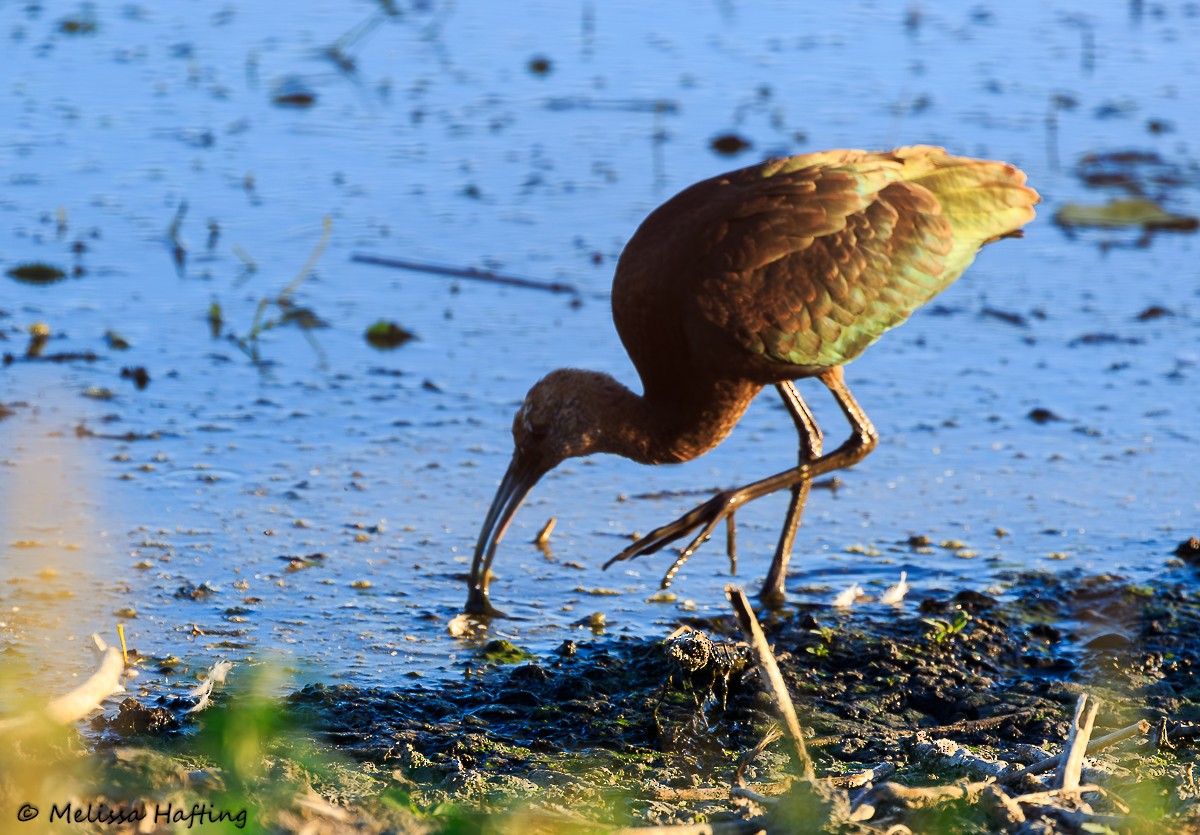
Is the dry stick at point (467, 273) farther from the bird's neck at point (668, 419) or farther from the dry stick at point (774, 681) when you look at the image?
the dry stick at point (774, 681)

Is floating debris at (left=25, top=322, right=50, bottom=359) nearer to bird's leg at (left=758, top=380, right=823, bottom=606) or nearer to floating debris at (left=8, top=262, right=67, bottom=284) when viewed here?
floating debris at (left=8, top=262, right=67, bottom=284)

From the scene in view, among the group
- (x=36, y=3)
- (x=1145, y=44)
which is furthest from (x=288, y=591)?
(x=1145, y=44)

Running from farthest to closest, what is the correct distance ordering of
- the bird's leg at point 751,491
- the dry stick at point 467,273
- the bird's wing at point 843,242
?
the dry stick at point 467,273, the bird's leg at point 751,491, the bird's wing at point 843,242

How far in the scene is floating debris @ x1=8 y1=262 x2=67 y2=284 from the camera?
7.41m

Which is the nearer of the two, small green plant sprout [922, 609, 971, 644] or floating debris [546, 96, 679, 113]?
small green plant sprout [922, 609, 971, 644]

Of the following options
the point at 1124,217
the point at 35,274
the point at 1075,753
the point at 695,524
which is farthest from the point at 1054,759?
the point at 1124,217

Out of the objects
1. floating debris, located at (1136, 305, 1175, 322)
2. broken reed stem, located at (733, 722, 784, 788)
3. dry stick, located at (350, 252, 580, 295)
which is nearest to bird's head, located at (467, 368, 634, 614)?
broken reed stem, located at (733, 722, 784, 788)

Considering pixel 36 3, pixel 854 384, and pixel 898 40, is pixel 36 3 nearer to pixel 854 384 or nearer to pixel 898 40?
pixel 898 40

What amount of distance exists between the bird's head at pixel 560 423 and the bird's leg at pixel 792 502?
59 centimetres

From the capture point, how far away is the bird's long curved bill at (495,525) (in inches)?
195

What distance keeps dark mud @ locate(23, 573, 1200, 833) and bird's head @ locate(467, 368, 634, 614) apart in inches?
20.3

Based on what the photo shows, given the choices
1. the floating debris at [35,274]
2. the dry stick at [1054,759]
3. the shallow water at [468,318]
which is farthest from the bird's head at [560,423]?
the floating debris at [35,274]

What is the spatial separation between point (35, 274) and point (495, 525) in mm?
3254

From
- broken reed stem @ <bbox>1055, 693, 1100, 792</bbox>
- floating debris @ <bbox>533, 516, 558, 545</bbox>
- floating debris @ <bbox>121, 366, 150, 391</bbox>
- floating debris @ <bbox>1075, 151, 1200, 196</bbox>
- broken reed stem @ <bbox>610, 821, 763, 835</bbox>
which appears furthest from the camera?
floating debris @ <bbox>1075, 151, 1200, 196</bbox>
